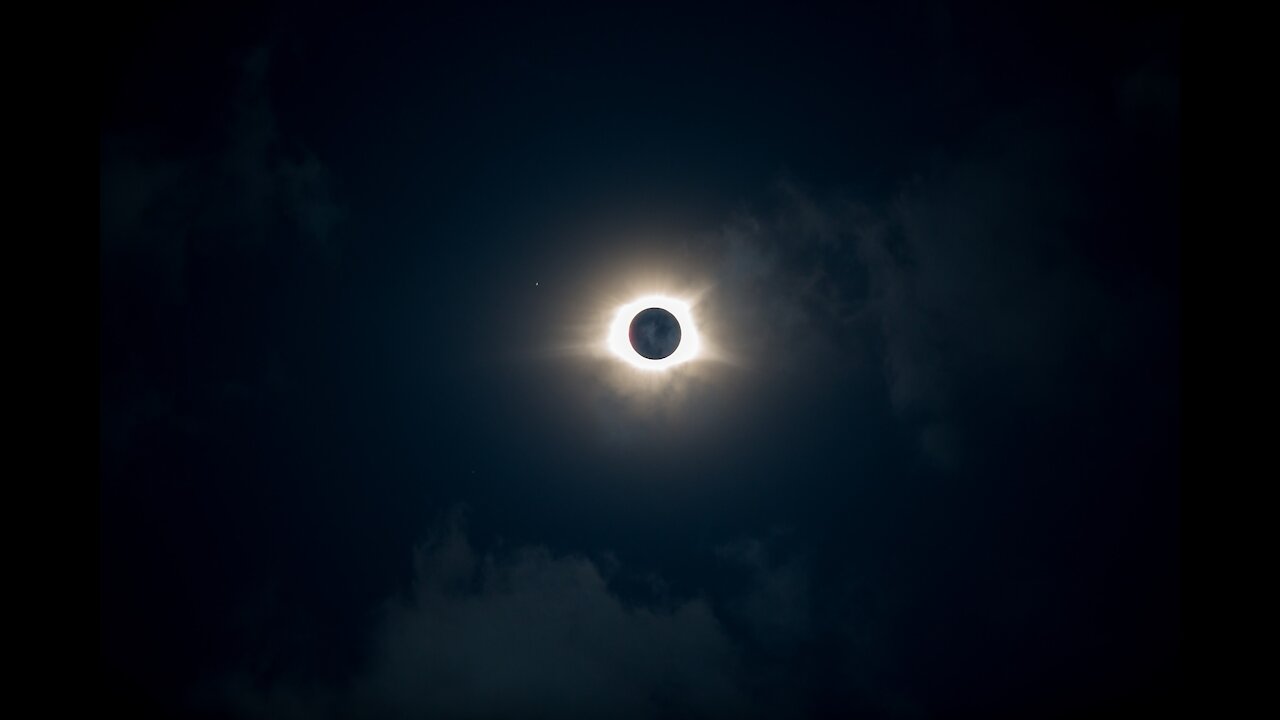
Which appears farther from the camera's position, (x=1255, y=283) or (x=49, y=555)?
(x=1255, y=283)

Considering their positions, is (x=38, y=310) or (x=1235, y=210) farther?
(x=1235, y=210)

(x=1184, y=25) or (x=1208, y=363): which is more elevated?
(x=1184, y=25)

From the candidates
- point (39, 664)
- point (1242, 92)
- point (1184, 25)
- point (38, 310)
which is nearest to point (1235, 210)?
point (1242, 92)

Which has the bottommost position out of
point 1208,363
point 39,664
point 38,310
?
point 39,664

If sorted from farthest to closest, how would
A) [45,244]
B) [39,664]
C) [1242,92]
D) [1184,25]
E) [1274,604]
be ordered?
[1184,25] < [1242,92] < [1274,604] < [45,244] < [39,664]

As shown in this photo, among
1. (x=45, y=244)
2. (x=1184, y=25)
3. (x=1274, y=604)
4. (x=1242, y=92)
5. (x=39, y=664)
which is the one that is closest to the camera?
(x=39, y=664)

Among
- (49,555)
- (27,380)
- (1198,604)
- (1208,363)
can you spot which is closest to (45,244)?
(27,380)

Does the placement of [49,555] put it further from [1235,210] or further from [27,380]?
[1235,210]

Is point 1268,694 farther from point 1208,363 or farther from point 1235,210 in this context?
point 1235,210

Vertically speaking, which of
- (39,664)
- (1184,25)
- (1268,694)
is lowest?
(39,664)
